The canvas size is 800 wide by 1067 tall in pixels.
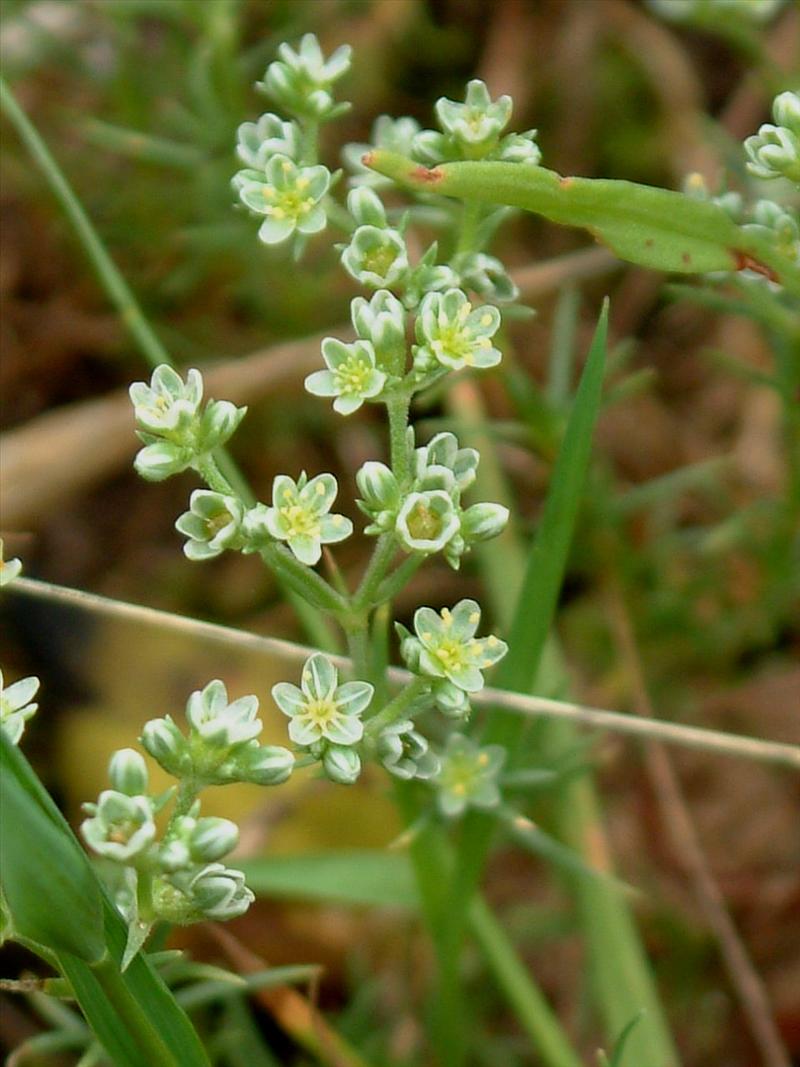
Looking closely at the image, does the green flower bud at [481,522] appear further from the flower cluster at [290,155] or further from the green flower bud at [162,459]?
the flower cluster at [290,155]

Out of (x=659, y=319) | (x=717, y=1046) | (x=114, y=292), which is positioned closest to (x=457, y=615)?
(x=114, y=292)

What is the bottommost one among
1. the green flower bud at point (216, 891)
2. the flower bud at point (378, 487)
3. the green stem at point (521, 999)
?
the green stem at point (521, 999)

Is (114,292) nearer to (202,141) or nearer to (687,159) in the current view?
(202,141)

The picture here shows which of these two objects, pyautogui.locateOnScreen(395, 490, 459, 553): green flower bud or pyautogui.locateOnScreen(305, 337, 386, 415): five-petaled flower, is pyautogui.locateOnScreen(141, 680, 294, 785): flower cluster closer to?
pyautogui.locateOnScreen(395, 490, 459, 553): green flower bud

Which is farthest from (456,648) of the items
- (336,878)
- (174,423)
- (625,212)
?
(336,878)

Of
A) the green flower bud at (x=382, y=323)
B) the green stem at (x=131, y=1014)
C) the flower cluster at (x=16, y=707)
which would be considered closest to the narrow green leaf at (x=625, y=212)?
the green flower bud at (x=382, y=323)

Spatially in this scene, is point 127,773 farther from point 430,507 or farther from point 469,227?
point 469,227
